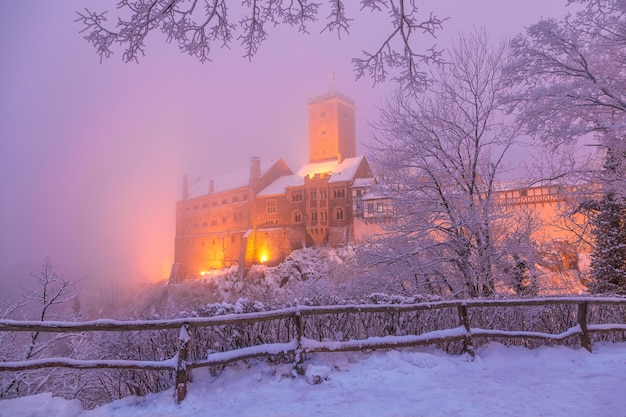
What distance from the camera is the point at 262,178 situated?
60.9 m

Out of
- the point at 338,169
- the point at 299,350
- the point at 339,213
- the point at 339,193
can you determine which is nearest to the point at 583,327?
the point at 299,350

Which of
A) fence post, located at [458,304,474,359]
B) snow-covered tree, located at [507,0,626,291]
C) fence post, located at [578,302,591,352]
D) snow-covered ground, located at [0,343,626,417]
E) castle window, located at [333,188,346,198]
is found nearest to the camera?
snow-covered ground, located at [0,343,626,417]

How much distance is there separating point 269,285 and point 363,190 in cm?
1683

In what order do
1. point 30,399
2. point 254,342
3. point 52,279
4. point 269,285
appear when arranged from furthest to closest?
point 269,285 < point 52,279 < point 254,342 < point 30,399

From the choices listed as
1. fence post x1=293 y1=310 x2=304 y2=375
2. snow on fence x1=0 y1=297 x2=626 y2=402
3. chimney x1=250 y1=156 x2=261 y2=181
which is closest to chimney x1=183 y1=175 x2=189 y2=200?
chimney x1=250 y1=156 x2=261 y2=181

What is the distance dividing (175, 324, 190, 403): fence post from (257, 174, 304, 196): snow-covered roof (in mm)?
50080

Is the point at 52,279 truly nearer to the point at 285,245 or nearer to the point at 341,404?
the point at 341,404

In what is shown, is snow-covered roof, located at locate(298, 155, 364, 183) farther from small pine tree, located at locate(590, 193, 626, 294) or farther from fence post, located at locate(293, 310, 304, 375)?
fence post, located at locate(293, 310, 304, 375)

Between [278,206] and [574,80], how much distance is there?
47555mm

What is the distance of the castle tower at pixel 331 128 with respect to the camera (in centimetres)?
7550

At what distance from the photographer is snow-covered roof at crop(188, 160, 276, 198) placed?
63562 mm

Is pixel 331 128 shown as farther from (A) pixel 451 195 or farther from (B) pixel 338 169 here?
(A) pixel 451 195

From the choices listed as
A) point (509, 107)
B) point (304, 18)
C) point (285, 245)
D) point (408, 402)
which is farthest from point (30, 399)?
point (285, 245)

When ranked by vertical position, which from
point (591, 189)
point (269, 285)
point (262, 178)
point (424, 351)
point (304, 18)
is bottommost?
point (269, 285)
